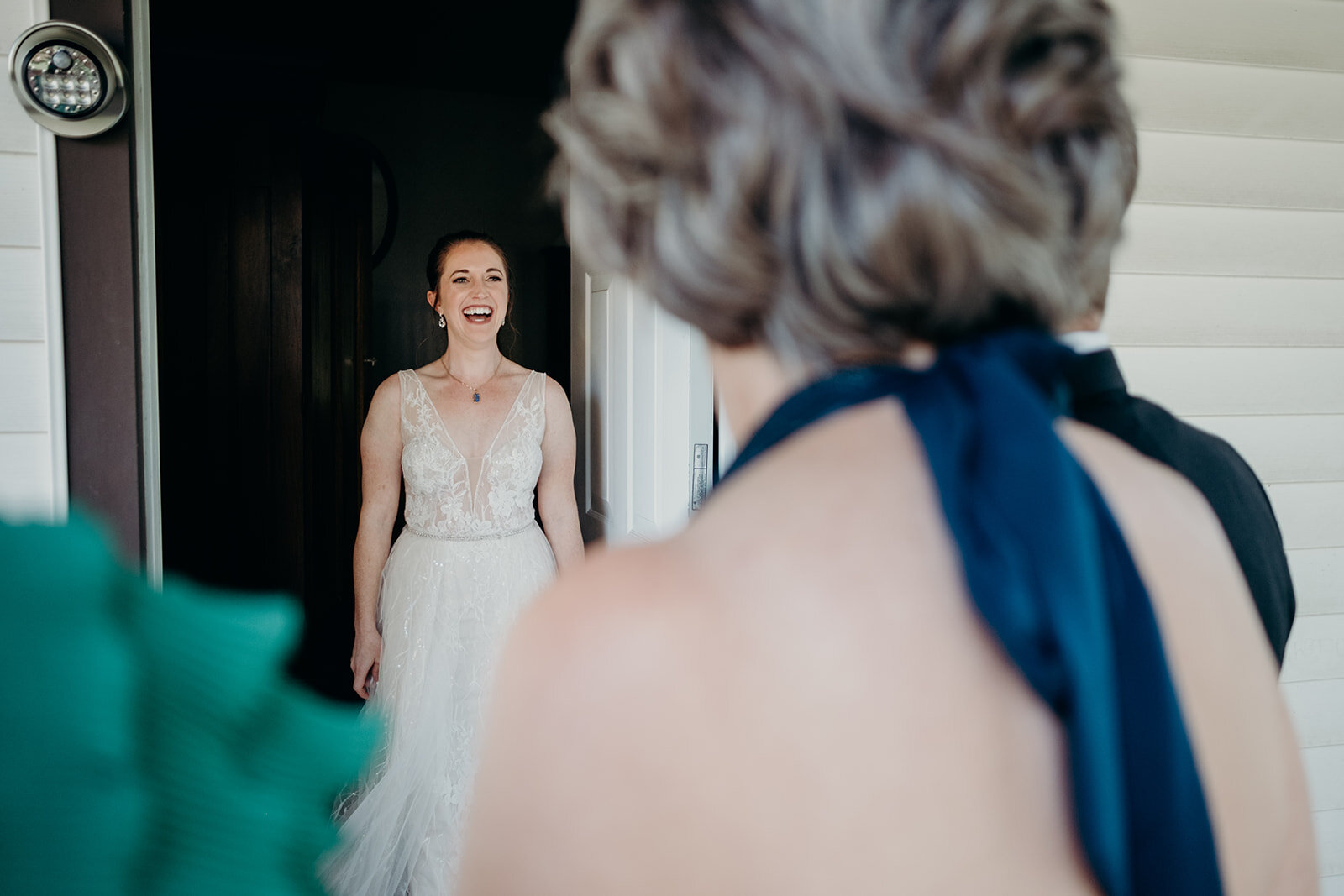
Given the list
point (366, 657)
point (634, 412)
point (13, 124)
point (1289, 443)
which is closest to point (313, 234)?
point (366, 657)

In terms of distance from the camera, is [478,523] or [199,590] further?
[478,523]

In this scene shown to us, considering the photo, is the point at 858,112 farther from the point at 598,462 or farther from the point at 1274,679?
the point at 598,462

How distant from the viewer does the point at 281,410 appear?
3713 mm

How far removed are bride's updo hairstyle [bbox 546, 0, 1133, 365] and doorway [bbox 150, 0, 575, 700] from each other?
118 inches

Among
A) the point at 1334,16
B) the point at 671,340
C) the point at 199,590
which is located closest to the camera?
the point at 199,590

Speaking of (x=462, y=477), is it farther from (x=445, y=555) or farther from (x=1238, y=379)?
(x=1238, y=379)

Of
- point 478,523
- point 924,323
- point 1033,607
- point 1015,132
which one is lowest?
point 478,523

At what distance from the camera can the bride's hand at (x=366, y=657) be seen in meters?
2.68

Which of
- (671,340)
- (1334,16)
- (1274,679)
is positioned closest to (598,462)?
(671,340)

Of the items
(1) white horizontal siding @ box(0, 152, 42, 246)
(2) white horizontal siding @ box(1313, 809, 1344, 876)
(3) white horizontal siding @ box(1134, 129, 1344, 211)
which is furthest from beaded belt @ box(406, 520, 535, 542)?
(2) white horizontal siding @ box(1313, 809, 1344, 876)

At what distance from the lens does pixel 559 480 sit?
2777mm

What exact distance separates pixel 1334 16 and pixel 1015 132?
184 cm

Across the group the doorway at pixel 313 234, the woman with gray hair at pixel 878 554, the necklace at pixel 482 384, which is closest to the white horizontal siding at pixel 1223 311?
the woman with gray hair at pixel 878 554

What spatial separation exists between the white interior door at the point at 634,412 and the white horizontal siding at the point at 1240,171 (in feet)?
3.19
